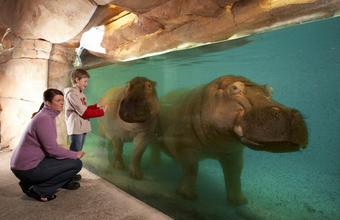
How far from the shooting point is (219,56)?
3641 mm

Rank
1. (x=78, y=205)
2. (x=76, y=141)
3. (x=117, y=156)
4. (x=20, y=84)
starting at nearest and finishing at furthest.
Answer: (x=78, y=205) < (x=76, y=141) < (x=117, y=156) < (x=20, y=84)

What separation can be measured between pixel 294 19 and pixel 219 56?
1.23m

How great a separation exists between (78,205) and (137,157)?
1.29 m

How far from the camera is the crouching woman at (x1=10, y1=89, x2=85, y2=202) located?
110 inches

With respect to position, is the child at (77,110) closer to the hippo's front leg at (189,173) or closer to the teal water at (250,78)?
the teal water at (250,78)

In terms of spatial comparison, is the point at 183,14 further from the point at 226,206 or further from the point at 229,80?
the point at 226,206

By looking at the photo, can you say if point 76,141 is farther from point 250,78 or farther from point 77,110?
point 250,78

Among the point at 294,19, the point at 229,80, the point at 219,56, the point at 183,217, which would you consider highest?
the point at 294,19

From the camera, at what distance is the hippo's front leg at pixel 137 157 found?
12.8 feet

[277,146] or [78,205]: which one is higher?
[277,146]

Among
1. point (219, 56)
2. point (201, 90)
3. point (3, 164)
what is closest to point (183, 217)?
point (201, 90)

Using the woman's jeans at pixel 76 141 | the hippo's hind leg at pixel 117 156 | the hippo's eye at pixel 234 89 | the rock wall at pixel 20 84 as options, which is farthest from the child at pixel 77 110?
the rock wall at pixel 20 84

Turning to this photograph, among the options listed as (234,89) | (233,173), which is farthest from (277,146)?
(233,173)

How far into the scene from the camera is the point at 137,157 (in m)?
3.97
